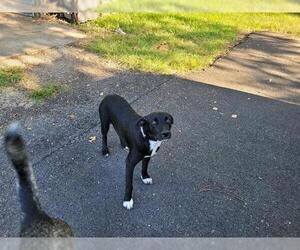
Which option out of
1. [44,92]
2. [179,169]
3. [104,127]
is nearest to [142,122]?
[104,127]

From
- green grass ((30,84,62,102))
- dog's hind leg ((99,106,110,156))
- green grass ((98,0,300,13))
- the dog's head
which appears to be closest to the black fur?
the dog's head

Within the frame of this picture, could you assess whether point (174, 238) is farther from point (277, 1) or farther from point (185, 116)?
point (277, 1)

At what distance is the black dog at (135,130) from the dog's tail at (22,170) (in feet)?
3.84

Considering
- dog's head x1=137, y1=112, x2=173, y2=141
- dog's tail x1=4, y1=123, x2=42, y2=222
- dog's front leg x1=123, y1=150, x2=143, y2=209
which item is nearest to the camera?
dog's tail x1=4, y1=123, x2=42, y2=222

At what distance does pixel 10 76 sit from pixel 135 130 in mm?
3400

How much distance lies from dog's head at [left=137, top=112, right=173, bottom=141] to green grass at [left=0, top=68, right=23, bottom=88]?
134 inches

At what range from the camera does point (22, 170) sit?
8.93 feet

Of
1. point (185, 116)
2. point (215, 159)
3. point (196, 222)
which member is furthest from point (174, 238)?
point (185, 116)

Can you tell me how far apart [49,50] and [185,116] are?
10.6ft

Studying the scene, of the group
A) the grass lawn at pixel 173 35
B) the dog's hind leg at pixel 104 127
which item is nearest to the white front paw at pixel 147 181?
the dog's hind leg at pixel 104 127

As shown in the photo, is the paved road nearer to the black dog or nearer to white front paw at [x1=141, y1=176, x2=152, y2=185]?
white front paw at [x1=141, y1=176, x2=152, y2=185]

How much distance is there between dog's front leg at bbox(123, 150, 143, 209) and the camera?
3859mm

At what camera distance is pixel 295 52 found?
29.0 feet

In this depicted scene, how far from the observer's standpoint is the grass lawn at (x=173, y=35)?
7.60 m
